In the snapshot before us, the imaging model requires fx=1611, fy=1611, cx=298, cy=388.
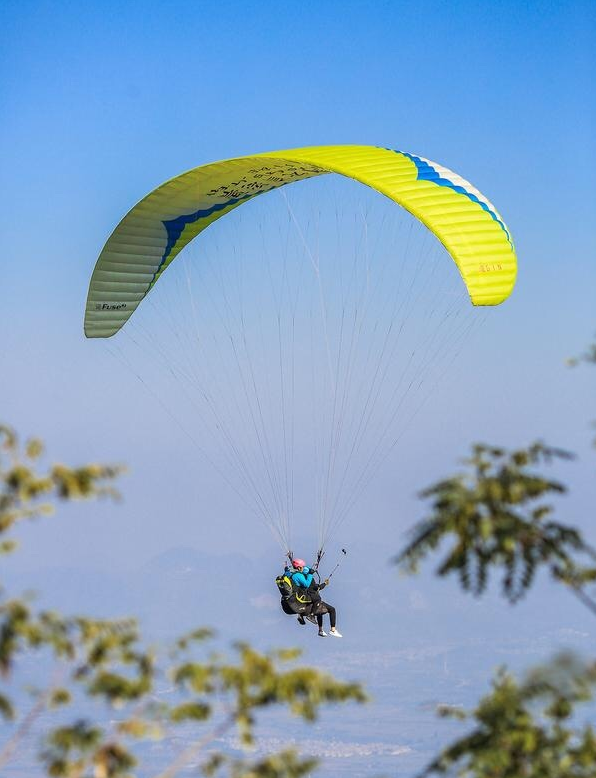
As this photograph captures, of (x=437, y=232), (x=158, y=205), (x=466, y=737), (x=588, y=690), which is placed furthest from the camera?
(x=158, y=205)

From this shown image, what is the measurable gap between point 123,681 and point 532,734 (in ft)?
10.3

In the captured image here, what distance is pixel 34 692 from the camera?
12.1 meters

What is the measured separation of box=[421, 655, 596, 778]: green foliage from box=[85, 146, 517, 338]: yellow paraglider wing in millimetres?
14813

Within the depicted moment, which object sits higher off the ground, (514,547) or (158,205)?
(158,205)

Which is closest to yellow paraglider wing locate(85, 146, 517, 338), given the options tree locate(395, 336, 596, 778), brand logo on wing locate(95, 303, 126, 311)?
brand logo on wing locate(95, 303, 126, 311)

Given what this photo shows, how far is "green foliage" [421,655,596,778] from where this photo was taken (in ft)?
39.1

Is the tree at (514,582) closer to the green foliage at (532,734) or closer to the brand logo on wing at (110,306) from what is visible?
the green foliage at (532,734)

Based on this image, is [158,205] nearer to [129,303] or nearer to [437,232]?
[129,303]

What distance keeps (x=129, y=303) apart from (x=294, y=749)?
71.0ft

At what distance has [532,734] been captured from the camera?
483 inches

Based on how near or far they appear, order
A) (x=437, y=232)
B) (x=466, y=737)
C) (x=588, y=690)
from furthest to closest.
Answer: (x=437, y=232)
(x=466, y=737)
(x=588, y=690)

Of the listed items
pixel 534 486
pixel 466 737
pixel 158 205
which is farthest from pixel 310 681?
pixel 158 205

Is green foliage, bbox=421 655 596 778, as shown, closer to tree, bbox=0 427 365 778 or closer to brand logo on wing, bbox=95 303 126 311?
tree, bbox=0 427 365 778

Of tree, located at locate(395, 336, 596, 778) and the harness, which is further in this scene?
the harness
